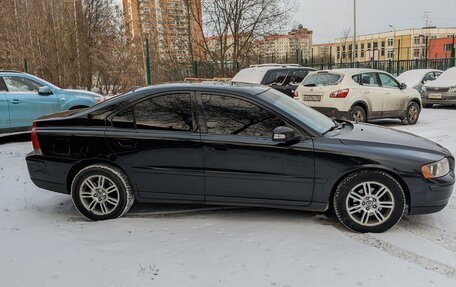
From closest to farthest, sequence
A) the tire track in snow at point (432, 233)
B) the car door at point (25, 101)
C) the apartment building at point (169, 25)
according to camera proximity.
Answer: the tire track in snow at point (432, 233) → the car door at point (25, 101) → the apartment building at point (169, 25)

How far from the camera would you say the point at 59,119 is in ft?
14.6

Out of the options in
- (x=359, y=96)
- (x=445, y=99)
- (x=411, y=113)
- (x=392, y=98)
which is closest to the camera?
(x=359, y=96)

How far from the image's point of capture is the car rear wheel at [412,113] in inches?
422

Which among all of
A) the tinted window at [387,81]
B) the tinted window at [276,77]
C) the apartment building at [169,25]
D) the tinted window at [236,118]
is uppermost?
the apartment building at [169,25]

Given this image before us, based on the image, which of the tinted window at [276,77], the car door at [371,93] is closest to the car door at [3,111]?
the tinted window at [276,77]

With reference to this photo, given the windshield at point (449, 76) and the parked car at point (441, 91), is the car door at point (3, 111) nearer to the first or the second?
the parked car at point (441, 91)

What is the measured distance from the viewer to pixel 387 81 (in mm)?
10688

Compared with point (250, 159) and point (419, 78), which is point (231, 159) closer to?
point (250, 159)

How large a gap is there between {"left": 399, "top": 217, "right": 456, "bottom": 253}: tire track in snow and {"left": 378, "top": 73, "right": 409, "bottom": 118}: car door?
6.81 m

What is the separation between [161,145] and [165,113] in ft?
1.18

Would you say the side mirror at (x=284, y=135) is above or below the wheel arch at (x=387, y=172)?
above

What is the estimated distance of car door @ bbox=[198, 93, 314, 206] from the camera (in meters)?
3.90

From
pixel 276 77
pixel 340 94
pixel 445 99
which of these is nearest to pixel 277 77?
pixel 276 77

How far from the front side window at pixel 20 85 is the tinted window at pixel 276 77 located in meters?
6.03
